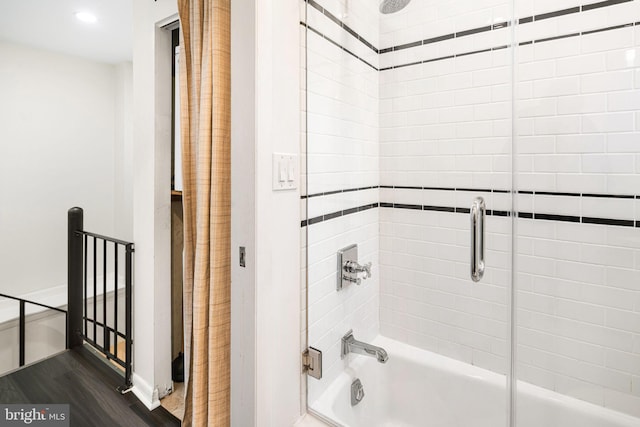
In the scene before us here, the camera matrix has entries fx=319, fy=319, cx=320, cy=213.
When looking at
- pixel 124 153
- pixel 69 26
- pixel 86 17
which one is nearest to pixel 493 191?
pixel 86 17

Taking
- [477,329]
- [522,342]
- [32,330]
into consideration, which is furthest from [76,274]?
[522,342]

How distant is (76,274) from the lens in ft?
6.95

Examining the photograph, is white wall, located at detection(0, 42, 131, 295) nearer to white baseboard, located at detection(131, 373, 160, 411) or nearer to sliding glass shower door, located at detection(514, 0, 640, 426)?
white baseboard, located at detection(131, 373, 160, 411)

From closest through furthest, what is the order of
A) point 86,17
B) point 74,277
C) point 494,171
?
1. point 494,171
2. point 74,277
3. point 86,17

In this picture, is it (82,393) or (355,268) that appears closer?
(355,268)

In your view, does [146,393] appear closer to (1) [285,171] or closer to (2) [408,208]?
(1) [285,171]

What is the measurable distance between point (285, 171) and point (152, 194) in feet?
3.57

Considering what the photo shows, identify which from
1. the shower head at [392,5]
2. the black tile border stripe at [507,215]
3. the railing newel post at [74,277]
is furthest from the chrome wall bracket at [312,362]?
the railing newel post at [74,277]

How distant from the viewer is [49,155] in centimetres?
284

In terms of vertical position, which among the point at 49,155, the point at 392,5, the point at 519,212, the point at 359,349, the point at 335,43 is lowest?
the point at 359,349

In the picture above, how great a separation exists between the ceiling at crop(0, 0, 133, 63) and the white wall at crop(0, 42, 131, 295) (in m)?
0.17

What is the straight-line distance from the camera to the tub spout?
137cm

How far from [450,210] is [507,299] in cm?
42

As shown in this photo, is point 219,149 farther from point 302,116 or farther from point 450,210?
point 450,210
